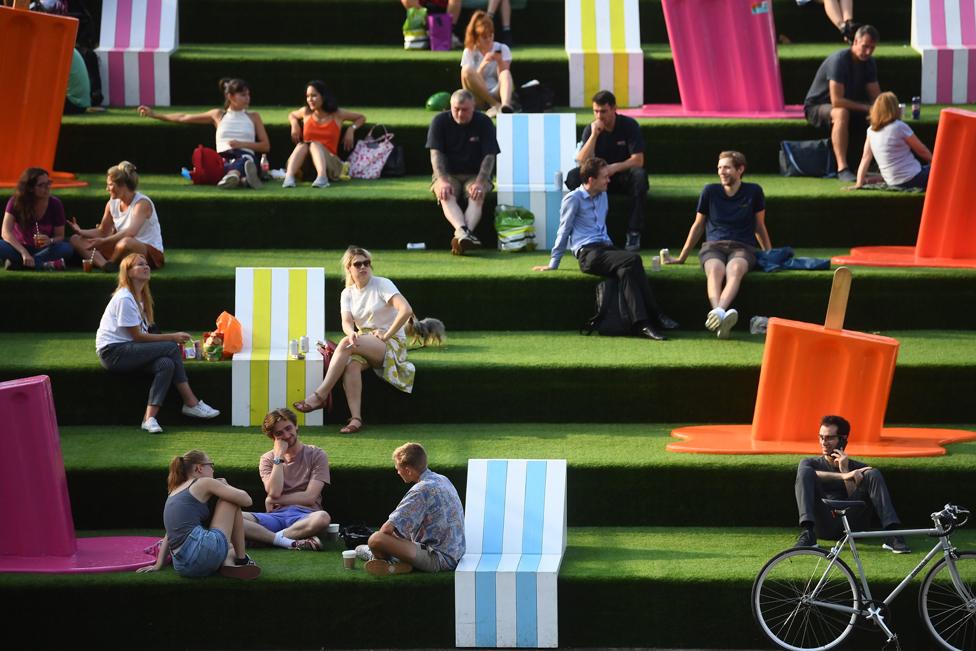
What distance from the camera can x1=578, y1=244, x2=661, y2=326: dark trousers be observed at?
10.5 metres

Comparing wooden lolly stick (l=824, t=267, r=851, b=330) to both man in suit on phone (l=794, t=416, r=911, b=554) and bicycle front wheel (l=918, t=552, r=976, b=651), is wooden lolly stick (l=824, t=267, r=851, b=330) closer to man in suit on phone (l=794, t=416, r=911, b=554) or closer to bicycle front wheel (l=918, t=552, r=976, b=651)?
man in suit on phone (l=794, t=416, r=911, b=554)

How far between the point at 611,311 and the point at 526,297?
558 mm

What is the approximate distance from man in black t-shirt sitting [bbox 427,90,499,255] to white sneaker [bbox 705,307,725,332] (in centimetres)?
182

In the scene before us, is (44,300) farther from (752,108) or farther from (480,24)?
(752,108)

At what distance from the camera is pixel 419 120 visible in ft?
Answer: 41.5

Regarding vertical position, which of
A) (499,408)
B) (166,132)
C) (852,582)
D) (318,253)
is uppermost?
(166,132)

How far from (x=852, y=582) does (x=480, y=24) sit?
6.13 meters

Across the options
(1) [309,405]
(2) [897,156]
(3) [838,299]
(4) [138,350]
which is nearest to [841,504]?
(3) [838,299]

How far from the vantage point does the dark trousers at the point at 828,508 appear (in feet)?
28.2

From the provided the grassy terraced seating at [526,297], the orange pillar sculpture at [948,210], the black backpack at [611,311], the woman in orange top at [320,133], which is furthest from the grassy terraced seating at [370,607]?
the woman in orange top at [320,133]

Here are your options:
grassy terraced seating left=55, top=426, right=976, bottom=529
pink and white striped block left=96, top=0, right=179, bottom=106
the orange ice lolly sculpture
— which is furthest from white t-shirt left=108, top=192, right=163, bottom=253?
the orange ice lolly sculpture

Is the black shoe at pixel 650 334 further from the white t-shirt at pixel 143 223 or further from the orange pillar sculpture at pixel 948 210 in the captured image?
the white t-shirt at pixel 143 223

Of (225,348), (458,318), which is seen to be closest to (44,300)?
(225,348)

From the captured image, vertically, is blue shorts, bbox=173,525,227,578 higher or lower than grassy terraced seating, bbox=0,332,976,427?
lower
